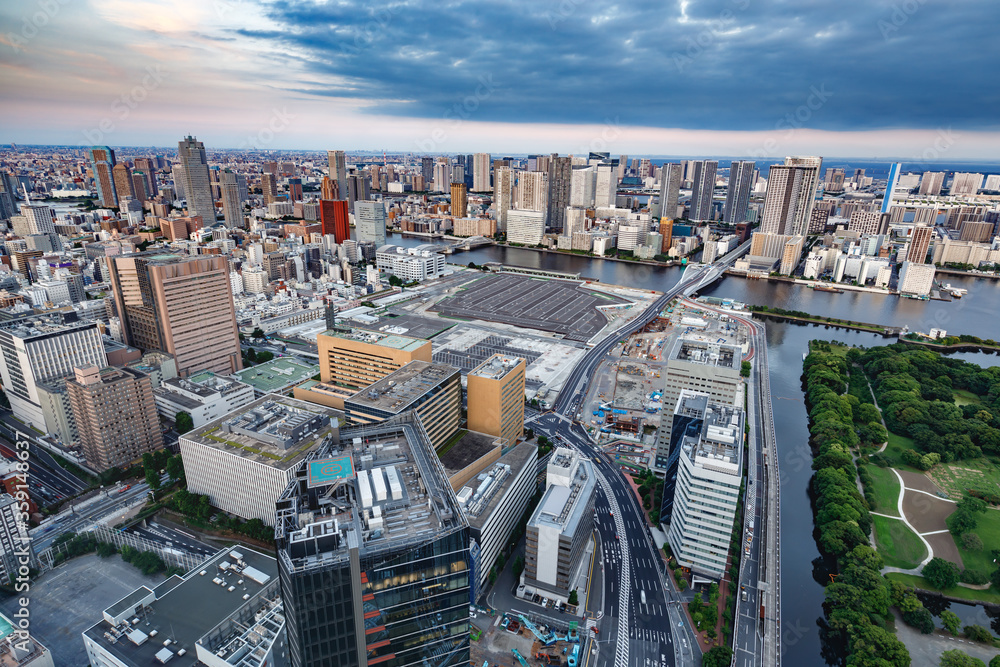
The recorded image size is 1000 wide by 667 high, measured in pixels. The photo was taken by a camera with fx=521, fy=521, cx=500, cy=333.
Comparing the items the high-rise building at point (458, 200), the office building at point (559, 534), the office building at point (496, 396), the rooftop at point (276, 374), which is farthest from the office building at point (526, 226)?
the office building at point (559, 534)

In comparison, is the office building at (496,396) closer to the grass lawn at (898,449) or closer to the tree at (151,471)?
the tree at (151,471)

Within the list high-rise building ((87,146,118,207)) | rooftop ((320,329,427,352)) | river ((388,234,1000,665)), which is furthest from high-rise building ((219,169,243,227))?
rooftop ((320,329,427,352))

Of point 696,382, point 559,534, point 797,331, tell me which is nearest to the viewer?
point 559,534

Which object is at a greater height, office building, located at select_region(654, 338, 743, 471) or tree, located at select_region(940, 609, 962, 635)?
office building, located at select_region(654, 338, 743, 471)

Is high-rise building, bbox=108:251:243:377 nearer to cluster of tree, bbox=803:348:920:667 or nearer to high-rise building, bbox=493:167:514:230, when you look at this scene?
cluster of tree, bbox=803:348:920:667

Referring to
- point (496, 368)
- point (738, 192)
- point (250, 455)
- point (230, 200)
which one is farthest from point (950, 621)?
point (738, 192)

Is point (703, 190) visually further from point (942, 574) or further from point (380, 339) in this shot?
point (942, 574)
